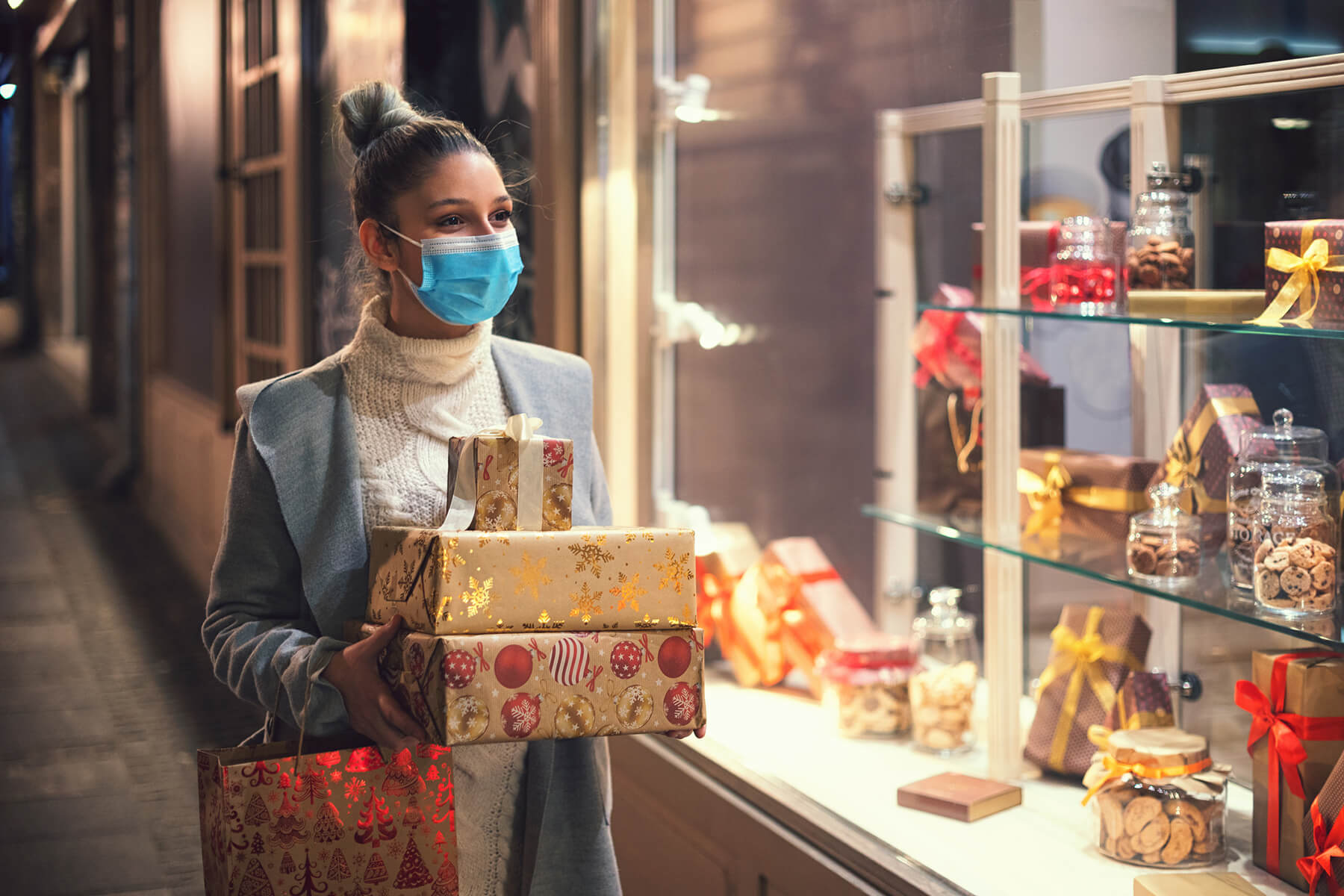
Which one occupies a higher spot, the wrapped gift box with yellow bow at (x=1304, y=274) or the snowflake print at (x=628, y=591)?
the wrapped gift box with yellow bow at (x=1304, y=274)

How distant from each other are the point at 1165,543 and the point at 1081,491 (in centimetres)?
26

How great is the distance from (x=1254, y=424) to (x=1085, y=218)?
14.0 inches

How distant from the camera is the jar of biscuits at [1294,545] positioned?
1438mm

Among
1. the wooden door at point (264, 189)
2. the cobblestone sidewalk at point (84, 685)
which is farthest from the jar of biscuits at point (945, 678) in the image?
the wooden door at point (264, 189)

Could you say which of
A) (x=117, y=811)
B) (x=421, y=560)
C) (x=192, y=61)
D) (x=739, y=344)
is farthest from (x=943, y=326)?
(x=192, y=61)

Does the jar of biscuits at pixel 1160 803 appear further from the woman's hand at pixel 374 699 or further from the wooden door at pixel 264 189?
the wooden door at pixel 264 189

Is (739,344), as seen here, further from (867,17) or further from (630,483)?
(867,17)

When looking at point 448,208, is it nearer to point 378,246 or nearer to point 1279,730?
point 378,246

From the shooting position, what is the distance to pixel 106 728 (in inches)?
130

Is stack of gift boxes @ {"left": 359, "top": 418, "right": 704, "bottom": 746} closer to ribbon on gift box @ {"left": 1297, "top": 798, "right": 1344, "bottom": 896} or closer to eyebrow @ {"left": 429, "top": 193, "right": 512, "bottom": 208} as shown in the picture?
eyebrow @ {"left": 429, "top": 193, "right": 512, "bottom": 208}

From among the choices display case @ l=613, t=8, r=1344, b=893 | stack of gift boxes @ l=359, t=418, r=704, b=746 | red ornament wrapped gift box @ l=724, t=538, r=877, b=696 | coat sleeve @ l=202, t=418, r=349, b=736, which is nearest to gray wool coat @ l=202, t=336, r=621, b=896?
coat sleeve @ l=202, t=418, r=349, b=736

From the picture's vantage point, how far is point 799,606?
257cm

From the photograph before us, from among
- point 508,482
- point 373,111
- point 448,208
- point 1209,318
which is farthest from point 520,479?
point 1209,318

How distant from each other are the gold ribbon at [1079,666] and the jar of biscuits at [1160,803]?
0.74 feet
